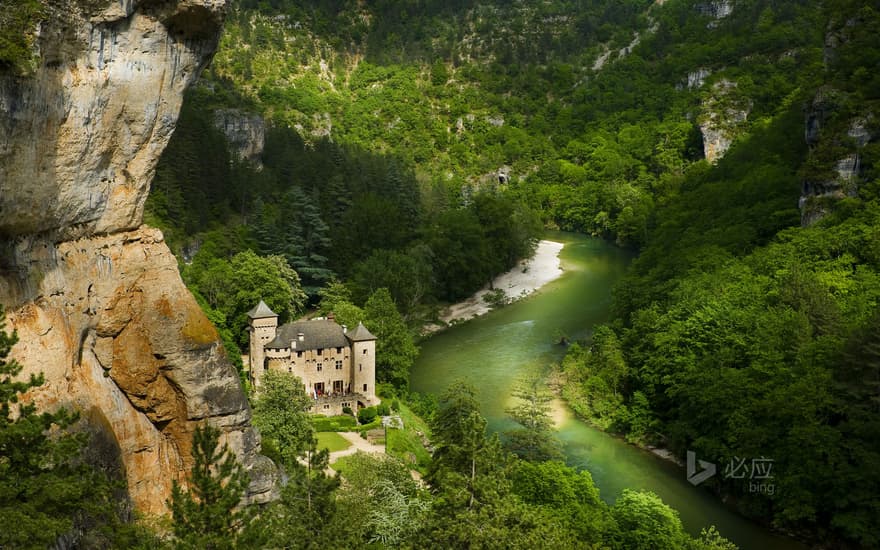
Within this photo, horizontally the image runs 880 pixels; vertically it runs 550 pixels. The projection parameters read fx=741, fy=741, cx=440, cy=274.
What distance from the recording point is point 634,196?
330ft

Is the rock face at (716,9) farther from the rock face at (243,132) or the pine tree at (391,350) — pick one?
the pine tree at (391,350)

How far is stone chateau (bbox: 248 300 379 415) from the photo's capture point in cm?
4106

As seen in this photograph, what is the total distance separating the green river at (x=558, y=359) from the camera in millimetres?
31359

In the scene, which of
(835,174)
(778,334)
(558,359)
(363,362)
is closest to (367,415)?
(363,362)

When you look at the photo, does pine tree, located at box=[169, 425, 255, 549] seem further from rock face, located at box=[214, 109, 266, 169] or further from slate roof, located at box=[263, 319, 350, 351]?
rock face, located at box=[214, 109, 266, 169]

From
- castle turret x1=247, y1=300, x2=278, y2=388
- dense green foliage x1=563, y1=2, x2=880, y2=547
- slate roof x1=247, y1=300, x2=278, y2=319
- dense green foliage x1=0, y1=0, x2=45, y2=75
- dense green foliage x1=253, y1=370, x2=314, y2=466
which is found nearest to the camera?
dense green foliage x1=0, y1=0, x2=45, y2=75

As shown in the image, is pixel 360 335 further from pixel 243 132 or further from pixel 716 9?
pixel 716 9

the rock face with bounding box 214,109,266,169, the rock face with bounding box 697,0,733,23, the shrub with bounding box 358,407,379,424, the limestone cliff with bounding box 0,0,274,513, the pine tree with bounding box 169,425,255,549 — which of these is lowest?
the shrub with bounding box 358,407,379,424

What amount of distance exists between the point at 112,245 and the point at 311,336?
2662 cm

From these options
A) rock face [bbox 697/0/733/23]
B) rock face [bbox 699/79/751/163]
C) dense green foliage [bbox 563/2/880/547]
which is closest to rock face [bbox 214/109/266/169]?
dense green foliage [bbox 563/2/880/547]

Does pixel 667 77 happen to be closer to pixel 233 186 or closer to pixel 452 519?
pixel 233 186

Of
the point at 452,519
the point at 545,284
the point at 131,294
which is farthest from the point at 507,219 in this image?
the point at 131,294

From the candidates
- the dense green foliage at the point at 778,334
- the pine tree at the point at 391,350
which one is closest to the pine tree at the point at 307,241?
the pine tree at the point at 391,350

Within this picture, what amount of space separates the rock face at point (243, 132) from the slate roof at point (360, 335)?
129 ft
